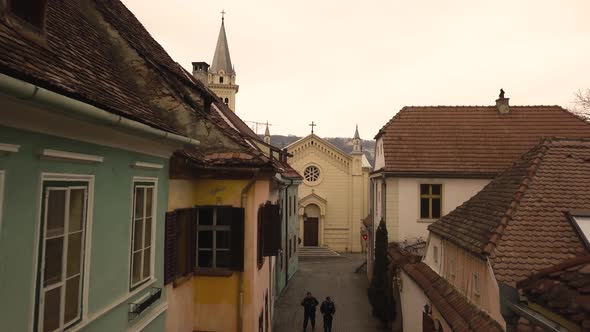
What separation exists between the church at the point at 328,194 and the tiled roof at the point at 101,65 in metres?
28.8

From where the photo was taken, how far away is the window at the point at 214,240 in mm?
8555

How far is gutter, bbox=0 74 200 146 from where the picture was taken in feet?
9.50

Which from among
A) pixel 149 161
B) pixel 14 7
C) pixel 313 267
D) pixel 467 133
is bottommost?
pixel 313 267

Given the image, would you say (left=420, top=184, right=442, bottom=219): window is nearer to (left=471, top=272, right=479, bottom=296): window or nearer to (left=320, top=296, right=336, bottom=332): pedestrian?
(left=320, top=296, right=336, bottom=332): pedestrian

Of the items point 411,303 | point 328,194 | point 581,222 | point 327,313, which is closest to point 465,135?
point 411,303

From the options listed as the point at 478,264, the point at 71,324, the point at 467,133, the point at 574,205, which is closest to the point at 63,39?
the point at 71,324

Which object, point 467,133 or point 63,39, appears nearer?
point 63,39

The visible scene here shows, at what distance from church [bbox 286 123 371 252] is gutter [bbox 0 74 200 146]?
33.9 metres

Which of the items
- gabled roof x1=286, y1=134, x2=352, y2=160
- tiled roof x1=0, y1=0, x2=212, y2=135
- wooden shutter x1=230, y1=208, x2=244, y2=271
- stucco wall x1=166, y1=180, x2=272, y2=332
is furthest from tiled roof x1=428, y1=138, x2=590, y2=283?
gabled roof x1=286, y1=134, x2=352, y2=160

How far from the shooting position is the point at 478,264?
8.11 metres

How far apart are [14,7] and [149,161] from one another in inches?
107

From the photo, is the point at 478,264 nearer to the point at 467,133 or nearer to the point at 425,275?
the point at 425,275

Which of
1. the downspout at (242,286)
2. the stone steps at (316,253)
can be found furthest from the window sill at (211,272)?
the stone steps at (316,253)

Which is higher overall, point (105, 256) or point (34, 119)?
point (34, 119)
